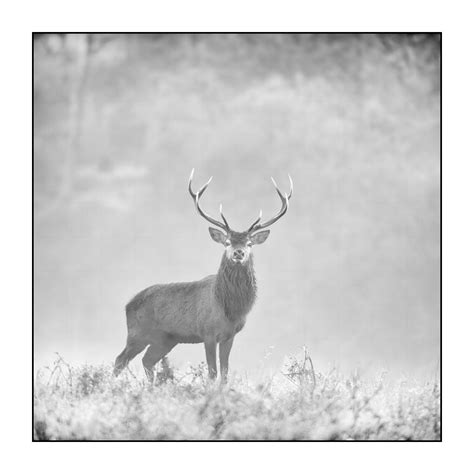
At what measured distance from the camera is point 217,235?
8805mm

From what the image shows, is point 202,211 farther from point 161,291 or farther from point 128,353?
point 128,353

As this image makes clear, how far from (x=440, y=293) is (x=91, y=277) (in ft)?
10.8

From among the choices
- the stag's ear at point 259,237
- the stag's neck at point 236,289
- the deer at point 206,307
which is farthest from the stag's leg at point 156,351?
the stag's ear at point 259,237

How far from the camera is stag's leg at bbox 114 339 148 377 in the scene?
29.6 ft

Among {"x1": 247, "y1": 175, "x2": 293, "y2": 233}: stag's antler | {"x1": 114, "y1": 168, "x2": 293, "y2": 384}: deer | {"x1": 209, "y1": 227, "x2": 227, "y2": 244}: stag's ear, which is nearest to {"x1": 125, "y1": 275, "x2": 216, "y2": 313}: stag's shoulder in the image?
{"x1": 114, "y1": 168, "x2": 293, "y2": 384}: deer

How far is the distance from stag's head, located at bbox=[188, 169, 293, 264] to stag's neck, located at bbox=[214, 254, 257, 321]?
108mm

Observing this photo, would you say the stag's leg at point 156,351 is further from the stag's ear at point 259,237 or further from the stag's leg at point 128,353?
the stag's ear at point 259,237

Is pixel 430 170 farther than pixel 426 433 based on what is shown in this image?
Yes

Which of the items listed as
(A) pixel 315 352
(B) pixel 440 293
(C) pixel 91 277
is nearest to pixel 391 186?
(B) pixel 440 293

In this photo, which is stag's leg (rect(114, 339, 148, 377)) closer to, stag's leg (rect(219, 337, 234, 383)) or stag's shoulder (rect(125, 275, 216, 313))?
stag's shoulder (rect(125, 275, 216, 313))

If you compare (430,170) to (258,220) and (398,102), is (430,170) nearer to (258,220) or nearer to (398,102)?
(398,102)

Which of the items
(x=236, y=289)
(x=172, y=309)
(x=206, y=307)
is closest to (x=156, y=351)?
(x=172, y=309)

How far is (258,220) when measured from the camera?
8758mm

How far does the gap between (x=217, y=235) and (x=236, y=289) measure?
1.75 ft
